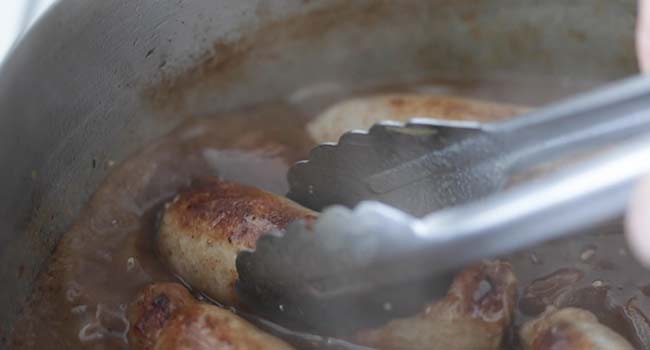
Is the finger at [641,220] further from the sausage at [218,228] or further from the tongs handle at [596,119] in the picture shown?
the sausage at [218,228]

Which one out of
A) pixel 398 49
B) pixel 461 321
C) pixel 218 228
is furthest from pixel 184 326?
pixel 398 49

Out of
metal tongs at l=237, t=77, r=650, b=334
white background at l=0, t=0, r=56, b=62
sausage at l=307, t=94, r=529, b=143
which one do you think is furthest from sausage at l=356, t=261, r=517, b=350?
white background at l=0, t=0, r=56, b=62

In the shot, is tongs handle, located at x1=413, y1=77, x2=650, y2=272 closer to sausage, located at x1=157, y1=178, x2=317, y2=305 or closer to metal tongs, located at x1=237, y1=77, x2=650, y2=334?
metal tongs, located at x1=237, y1=77, x2=650, y2=334

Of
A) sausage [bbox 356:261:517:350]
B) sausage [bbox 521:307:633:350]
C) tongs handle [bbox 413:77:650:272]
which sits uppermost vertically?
tongs handle [bbox 413:77:650:272]

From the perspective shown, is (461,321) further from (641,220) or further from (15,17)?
(15,17)

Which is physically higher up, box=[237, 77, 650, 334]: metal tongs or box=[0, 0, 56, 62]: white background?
box=[0, 0, 56, 62]: white background

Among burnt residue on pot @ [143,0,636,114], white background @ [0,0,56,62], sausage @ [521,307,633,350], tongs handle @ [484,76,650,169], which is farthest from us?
burnt residue on pot @ [143,0,636,114]

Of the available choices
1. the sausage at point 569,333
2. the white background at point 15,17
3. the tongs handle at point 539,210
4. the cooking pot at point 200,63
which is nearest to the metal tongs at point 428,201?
the tongs handle at point 539,210
